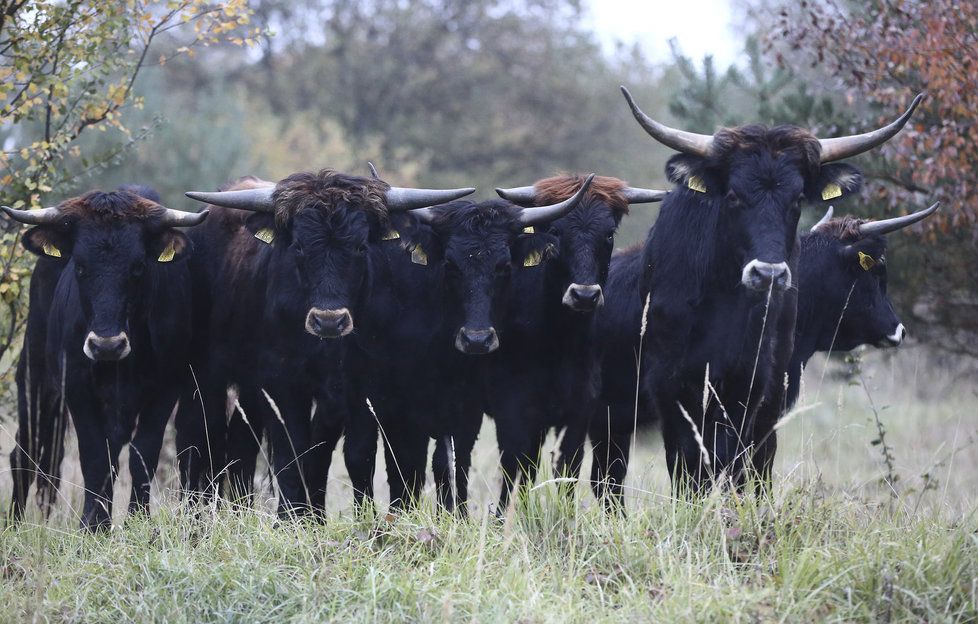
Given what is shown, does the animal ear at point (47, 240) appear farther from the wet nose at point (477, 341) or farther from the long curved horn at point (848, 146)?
the long curved horn at point (848, 146)

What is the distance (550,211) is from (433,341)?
44.7 inches

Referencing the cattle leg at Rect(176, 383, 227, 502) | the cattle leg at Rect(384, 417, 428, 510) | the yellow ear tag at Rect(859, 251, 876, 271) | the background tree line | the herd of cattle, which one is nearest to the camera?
the herd of cattle

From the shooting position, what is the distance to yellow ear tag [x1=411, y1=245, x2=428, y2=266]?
7703 millimetres

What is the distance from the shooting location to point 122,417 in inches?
296

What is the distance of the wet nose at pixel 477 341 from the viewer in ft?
23.2

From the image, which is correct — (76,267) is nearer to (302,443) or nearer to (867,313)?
(302,443)

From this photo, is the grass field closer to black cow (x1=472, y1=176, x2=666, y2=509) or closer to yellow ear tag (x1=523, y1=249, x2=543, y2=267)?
black cow (x1=472, y1=176, x2=666, y2=509)

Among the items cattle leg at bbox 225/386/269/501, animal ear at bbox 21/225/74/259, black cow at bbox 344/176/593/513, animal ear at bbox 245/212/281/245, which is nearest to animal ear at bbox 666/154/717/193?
black cow at bbox 344/176/593/513

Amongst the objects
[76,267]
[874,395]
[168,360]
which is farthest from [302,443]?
[874,395]

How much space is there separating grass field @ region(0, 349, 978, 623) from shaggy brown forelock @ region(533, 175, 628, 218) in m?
2.28

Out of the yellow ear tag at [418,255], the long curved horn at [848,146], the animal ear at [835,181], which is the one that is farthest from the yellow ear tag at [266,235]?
the long curved horn at [848,146]

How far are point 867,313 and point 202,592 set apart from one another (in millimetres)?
5492

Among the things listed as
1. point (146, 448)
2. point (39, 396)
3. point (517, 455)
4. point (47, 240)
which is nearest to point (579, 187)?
point (517, 455)

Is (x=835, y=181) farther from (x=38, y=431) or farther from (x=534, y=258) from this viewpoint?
(x=38, y=431)
